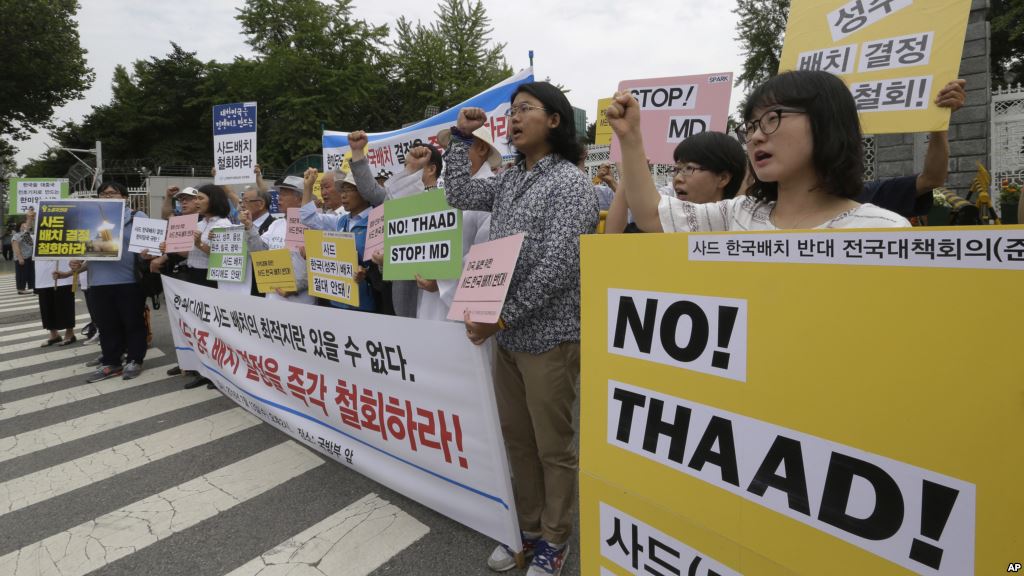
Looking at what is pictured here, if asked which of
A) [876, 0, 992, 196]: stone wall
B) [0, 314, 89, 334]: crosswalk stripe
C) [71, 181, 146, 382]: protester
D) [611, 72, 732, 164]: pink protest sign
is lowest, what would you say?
[0, 314, 89, 334]: crosswalk stripe

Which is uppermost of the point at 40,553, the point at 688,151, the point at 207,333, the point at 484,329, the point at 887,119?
the point at 887,119

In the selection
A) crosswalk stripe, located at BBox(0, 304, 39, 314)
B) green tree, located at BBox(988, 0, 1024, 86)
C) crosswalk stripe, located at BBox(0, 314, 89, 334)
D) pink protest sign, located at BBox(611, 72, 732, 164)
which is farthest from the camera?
green tree, located at BBox(988, 0, 1024, 86)

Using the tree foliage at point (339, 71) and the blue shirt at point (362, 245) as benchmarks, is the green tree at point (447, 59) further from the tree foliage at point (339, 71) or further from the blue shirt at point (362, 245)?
the blue shirt at point (362, 245)

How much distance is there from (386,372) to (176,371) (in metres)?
4.24

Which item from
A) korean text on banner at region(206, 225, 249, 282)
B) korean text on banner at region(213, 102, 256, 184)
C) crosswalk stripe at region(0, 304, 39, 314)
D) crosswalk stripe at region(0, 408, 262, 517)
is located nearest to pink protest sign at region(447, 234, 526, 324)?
crosswalk stripe at region(0, 408, 262, 517)

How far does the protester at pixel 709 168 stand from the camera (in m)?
2.35

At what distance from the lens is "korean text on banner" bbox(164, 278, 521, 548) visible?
7.49ft

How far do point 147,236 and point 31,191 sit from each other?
188 inches

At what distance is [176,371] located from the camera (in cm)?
566

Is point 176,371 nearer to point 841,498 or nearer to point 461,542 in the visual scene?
point 461,542

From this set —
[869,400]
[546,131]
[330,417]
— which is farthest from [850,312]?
[330,417]

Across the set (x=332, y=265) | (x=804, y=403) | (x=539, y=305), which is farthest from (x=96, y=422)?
→ (x=804, y=403)

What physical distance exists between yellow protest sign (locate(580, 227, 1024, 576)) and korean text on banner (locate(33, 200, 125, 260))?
5.79 m

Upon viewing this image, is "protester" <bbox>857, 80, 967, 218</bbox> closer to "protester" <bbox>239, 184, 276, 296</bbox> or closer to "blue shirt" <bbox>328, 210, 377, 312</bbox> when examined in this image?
"blue shirt" <bbox>328, 210, 377, 312</bbox>
